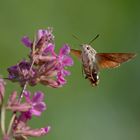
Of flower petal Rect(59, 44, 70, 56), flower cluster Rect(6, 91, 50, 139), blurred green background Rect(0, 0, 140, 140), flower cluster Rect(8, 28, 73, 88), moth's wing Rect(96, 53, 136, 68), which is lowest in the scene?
flower cluster Rect(6, 91, 50, 139)

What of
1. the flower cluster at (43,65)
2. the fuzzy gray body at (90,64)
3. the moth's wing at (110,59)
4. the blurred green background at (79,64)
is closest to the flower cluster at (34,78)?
the flower cluster at (43,65)

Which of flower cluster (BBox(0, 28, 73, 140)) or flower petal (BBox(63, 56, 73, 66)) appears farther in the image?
flower petal (BBox(63, 56, 73, 66))

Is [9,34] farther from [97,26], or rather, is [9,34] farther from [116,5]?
[116,5]

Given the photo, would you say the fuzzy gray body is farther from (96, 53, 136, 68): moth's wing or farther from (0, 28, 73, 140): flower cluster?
(0, 28, 73, 140): flower cluster

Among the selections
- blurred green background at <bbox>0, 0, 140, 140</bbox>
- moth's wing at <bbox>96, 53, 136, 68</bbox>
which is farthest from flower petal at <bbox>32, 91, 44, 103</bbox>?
blurred green background at <bbox>0, 0, 140, 140</bbox>

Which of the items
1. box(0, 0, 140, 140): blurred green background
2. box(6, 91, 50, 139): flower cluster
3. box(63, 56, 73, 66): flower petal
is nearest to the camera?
box(6, 91, 50, 139): flower cluster

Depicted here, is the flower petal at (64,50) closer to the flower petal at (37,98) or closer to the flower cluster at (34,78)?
the flower cluster at (34,78)

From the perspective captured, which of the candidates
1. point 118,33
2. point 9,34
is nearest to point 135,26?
point 118,33

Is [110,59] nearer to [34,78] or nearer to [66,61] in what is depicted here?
[66,61]
